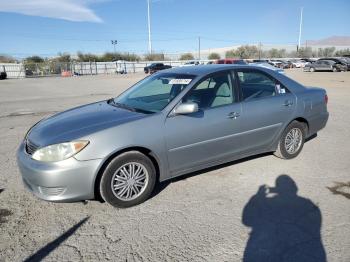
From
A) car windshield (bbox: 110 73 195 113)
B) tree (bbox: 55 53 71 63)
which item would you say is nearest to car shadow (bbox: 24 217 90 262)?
car windshield (bbox: 110 73 195 113)

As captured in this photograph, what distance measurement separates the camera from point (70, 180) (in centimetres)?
342

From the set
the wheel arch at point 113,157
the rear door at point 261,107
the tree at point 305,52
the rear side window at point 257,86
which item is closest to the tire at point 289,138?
the rear door at point 261,107

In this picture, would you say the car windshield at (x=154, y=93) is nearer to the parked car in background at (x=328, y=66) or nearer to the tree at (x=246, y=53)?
the parked car in background at (x=328, y=66)

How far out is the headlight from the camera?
345cm

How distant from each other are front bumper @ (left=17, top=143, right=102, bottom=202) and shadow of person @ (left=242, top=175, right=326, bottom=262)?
1.71 meters

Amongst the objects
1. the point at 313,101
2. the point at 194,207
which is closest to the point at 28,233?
the point at 194,207

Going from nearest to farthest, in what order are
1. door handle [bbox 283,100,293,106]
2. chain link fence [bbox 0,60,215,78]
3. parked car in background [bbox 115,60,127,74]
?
door handle [bbox 283,100,293,106] → chain link fence [bbox 0,60,215,78] → parked car in background [bbox 115,60,127,74]

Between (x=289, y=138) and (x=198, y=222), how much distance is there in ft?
8.64

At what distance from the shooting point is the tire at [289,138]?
525 centimetres

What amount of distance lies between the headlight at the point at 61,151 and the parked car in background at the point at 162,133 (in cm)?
1

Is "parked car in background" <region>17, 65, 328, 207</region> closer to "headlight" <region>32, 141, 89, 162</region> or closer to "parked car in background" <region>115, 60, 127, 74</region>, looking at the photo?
"headlight" <region>32, 141, 89, 162</region>

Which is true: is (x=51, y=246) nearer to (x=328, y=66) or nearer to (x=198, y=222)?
(x=198, y=222)

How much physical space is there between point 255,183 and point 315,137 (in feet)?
10.1

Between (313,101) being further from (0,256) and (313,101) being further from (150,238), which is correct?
(0,256)
